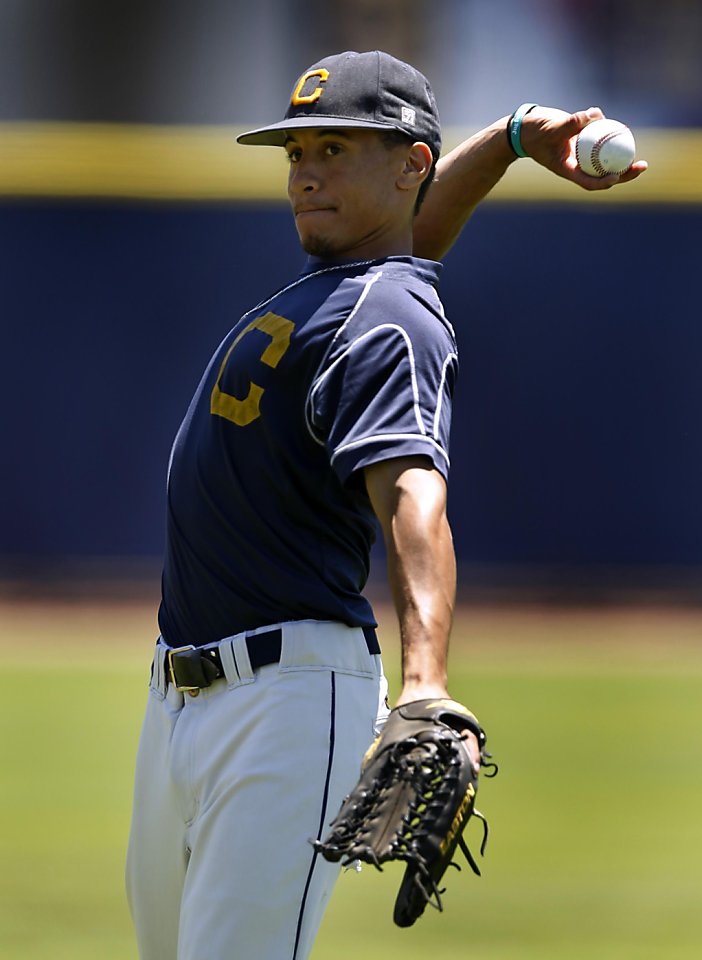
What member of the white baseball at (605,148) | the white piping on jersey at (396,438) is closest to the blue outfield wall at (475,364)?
the white baseball at (605,148)

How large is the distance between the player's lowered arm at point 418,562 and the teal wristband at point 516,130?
120 centimetres

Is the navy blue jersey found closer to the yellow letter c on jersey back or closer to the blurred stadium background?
the yellow letter c on jersey back

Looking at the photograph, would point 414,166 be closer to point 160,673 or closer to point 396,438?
point 396,438

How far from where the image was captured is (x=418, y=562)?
6.86ft

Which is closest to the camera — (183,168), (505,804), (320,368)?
(320,368)

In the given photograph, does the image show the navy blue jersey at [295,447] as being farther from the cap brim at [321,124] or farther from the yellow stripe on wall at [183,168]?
the yellow stripe on wall at [183,168]

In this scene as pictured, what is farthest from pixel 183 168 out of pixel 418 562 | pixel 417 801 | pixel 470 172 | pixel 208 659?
pixel 417 801

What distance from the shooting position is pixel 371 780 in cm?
202

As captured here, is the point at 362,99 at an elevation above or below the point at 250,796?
above

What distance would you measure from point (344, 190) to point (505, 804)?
3243mm

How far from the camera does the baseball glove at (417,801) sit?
77.4 inches

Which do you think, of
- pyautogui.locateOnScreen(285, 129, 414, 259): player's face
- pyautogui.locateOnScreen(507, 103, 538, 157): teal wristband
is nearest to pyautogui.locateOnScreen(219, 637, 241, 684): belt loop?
pyautogui.locateOnScreen(285, 129, 414, 259): player's face

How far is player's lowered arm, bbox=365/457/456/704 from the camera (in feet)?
6.66

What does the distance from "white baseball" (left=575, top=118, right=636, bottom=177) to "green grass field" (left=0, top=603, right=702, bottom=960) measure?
156cm
